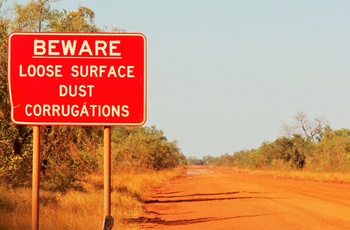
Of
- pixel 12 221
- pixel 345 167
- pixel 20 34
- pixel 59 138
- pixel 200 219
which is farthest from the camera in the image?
pixel 345 167

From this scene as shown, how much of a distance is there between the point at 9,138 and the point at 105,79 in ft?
42.0

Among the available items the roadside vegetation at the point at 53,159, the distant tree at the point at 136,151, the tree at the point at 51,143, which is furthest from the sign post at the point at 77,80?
the distant tree at the point at 136,151

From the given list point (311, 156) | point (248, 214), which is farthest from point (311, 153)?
point (248, 214)

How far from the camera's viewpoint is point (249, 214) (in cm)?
1975

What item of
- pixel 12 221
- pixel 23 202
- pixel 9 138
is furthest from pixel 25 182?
pixel 12 221

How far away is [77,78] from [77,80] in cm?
2

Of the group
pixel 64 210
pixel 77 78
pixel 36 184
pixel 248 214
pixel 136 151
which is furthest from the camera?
pixel 136 151

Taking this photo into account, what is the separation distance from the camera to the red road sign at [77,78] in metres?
7.09

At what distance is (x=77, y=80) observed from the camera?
715 centimetres

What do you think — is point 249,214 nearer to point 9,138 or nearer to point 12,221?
point 9,138

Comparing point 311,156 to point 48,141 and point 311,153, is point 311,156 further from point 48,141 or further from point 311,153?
point 48,141

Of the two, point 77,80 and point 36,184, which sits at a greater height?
point 77,80

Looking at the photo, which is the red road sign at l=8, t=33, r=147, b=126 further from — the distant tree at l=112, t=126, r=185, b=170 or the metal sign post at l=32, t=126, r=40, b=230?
the distant tree at l=112, t=126, r=185, b=170

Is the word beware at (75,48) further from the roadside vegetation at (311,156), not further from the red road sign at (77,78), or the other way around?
the roadside vegetation at (311,156)
